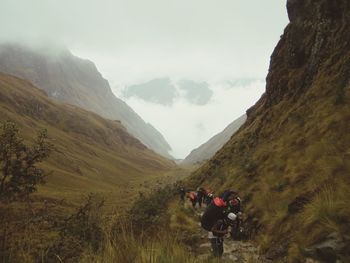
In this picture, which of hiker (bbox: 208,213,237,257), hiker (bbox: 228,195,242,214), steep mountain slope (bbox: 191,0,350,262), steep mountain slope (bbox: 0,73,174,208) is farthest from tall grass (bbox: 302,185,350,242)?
steep mountain slope (bbox: 0,73,174,208)

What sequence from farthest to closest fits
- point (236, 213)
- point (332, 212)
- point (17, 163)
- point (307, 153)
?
point (307, 153)
point (236, 213)
point (17, 163)
point (332, 212)

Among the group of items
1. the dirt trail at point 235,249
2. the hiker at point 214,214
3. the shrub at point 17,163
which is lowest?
the dirt trail at point 235,249

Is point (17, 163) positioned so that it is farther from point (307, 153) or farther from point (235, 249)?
point (307, 153)

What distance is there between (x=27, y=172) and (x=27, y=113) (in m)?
186

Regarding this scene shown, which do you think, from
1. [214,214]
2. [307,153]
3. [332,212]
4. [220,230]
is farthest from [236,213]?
[332,212]

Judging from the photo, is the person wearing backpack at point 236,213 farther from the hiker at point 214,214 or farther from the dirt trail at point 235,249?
the hiker at point 214,214

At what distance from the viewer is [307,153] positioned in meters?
16.3

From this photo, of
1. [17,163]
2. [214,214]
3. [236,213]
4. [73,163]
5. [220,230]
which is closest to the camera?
[220,230]

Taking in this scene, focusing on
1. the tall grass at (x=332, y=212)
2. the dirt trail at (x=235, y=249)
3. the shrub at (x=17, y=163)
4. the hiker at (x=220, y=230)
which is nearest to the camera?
the tall grass at (x=332, y=212)

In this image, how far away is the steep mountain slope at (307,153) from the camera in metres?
9.52

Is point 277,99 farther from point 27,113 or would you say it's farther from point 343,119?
point 27,113

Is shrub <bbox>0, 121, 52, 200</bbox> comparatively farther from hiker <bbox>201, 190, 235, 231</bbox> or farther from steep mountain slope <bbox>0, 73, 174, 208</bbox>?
steep mountain slope <bbox>0, 73, 174, 208</bbox>

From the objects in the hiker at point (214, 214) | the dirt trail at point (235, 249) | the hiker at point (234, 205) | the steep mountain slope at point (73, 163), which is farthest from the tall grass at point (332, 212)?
the steep mountain slope at point (73, 163)

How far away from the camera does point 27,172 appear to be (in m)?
13.3
